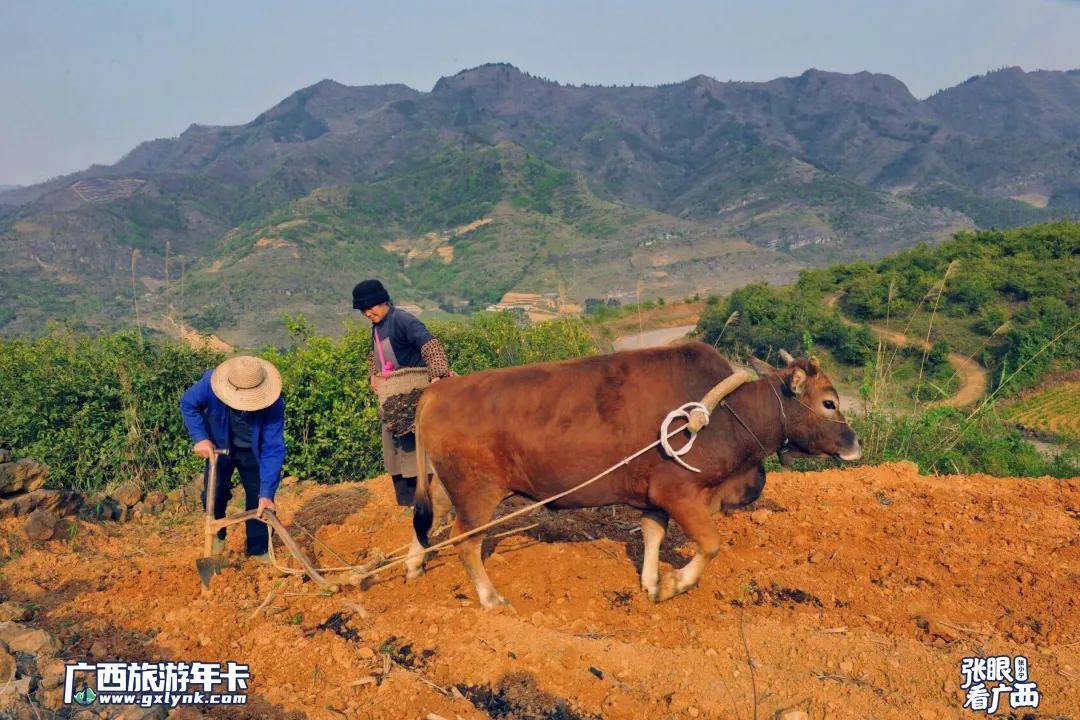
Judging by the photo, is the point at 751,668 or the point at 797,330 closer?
the point at 751,668

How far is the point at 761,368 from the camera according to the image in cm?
570

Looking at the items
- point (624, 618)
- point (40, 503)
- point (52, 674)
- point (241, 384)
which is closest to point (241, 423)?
point (241, 384)

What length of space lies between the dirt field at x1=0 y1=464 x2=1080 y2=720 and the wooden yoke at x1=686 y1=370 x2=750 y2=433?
141 centimetres

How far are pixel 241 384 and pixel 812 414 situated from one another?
4.44 m

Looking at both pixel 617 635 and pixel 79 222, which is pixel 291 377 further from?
pixel 79 222

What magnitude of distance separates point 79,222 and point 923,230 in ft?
479

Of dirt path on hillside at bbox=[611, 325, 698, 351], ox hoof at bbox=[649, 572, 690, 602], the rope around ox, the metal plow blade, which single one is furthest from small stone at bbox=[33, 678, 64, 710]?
dirt path on hillside at bbox=[611, 325, 698, 351]

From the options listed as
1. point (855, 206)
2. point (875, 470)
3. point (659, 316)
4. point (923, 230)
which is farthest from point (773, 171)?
point (875, 470)

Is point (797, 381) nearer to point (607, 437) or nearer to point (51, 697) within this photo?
point (607, 437)

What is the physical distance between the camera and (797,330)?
39.3 meters

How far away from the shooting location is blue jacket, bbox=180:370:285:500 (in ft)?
18.2

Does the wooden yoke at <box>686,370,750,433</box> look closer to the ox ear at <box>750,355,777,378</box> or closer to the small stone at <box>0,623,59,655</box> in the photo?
the ox ear at <box>750,355,777,378</box>

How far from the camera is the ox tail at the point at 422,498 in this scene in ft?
18.4

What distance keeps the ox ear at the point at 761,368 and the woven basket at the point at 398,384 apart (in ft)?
8.86
